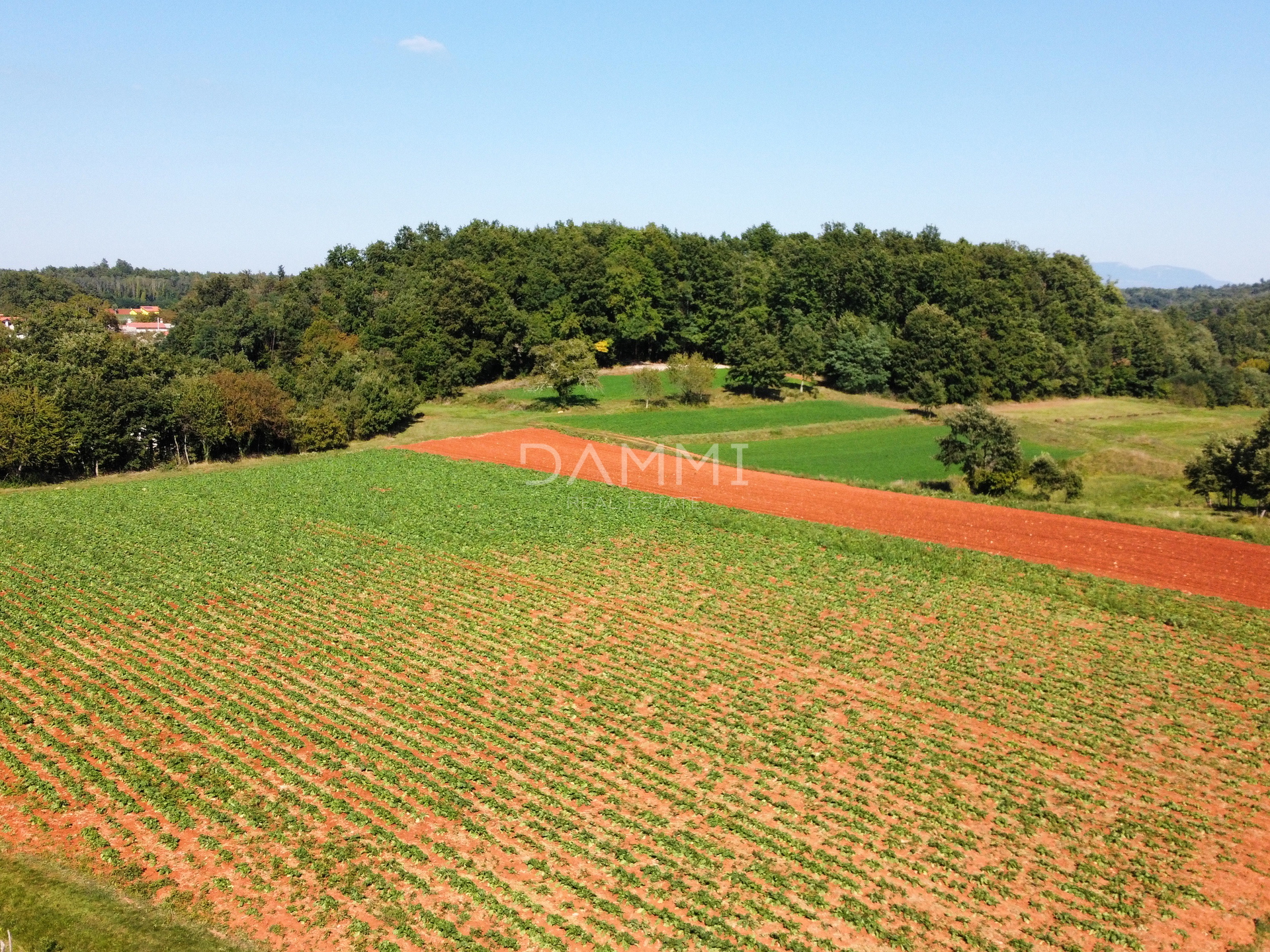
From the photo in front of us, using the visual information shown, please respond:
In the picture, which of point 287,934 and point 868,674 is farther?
point 868,674

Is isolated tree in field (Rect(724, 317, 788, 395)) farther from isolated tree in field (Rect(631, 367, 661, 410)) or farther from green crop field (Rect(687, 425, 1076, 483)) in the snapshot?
green crop field (Rect(687, 425, 1076, 483))

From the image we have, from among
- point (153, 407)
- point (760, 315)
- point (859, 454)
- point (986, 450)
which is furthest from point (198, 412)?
point (760, 315)

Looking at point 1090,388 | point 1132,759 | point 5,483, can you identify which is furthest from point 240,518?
point 1090,388

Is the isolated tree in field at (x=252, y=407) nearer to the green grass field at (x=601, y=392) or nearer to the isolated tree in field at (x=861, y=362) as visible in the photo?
the green grass field at (x=601, y=392)

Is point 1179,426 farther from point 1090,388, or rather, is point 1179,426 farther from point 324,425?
point 324,425

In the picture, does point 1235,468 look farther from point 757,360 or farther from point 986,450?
point 757,360
